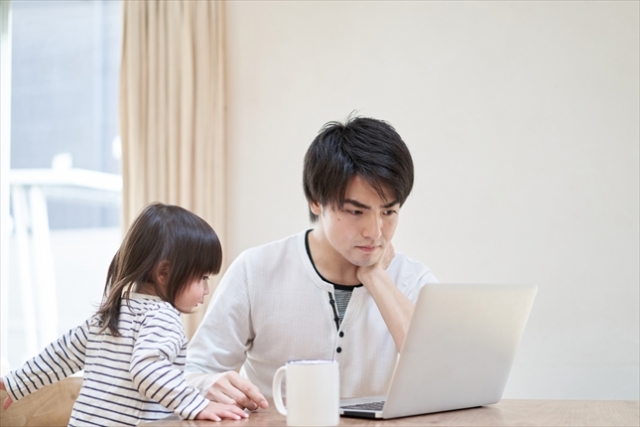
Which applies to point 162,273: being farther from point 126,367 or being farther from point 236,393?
point 236,393

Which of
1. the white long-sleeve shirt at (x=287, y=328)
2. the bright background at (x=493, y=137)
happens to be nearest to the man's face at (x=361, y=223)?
the white long-sleeve shirt at (x=287, y=328)

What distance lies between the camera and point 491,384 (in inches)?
49.6

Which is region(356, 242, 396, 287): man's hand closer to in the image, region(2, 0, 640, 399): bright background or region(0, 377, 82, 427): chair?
region(0, 377, 82, 427): chair

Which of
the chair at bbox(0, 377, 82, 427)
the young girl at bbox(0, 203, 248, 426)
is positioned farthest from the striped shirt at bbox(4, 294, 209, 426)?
the chair at bbox(0, 377, 82, 427)

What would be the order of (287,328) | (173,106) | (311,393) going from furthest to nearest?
(173,106) → (287,328) → (311,393)

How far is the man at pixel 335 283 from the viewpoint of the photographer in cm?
159

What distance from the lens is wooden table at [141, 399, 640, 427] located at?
1101 millimetres

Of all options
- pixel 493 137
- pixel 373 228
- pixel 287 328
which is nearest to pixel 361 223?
pixel 373 228

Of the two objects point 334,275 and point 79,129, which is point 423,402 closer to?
point 334,275

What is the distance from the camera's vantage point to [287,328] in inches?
68.5

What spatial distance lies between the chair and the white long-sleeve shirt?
0.49 m

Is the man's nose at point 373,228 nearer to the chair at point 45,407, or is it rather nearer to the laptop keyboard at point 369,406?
the laptop keyboard at point 369,406

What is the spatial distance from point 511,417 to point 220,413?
47 cm

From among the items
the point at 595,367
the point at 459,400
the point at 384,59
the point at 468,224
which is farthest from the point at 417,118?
the point at 459,400
